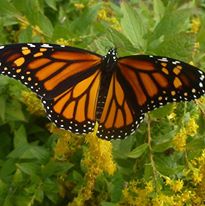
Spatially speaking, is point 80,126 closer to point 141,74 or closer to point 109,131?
point 109,131

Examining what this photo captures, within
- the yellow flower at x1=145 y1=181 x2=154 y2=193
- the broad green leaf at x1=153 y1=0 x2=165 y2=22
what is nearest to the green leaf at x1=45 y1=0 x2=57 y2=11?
the broad green leaf at x1=153 y1=0 x2=165 y2=22

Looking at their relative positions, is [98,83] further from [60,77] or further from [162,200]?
[162,200]

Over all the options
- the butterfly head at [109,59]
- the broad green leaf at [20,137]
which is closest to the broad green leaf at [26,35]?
the broad green leaf at [20,137]

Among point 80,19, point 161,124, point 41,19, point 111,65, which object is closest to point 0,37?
point 41,19

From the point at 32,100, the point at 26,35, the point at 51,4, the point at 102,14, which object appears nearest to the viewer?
the point at 32,100

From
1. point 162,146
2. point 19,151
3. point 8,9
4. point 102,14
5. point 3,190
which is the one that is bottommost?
point 3,190

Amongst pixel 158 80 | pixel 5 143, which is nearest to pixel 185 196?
pixel 158 80
